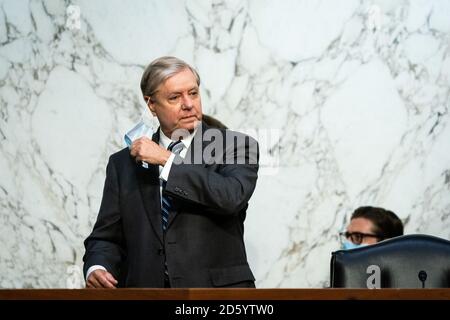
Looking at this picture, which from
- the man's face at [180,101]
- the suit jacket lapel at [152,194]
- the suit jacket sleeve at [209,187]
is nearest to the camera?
the suit jacket sleeve at [209,187]

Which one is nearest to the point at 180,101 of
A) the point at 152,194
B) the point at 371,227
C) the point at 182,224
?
the point at 152,194

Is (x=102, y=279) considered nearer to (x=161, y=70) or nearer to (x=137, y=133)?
(x=137, y=133)

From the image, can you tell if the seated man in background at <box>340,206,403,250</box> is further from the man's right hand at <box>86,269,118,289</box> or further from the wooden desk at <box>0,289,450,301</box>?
the wooden desk at <box>0,289,450,301</box>

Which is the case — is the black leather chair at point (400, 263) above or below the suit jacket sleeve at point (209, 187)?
below

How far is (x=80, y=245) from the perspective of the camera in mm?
4918

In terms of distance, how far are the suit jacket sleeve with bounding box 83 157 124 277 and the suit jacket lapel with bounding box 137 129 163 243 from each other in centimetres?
11

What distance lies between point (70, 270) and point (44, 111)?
2.64 feet

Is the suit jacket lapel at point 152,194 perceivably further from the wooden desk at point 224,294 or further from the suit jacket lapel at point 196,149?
the wooden desk at point 224,294

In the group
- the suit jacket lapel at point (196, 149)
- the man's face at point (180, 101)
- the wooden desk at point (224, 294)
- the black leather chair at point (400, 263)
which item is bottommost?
the wooden desk at point (224, 294)

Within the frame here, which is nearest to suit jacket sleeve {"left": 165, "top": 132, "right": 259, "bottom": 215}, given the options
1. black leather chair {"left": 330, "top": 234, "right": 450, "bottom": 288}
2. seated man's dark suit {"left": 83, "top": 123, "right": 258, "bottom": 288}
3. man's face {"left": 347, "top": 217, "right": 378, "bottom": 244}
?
seated man's dark suit {"left": 83, "top": 123, "right": 258, "bottom": 288}

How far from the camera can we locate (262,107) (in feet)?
16.0

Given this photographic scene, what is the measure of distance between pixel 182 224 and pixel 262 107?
66.6 inches

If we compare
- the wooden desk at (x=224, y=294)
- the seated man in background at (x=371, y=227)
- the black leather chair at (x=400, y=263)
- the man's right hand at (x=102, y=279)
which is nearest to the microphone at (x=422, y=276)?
the black leather chair at (x=400, y=263)

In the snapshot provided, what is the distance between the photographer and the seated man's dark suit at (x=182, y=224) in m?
3.23
